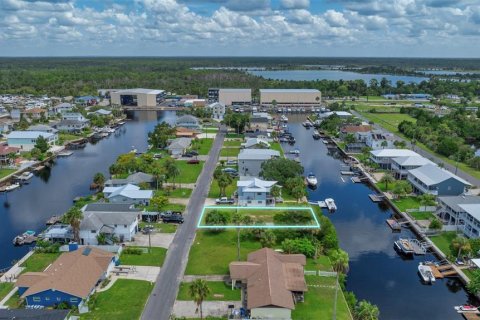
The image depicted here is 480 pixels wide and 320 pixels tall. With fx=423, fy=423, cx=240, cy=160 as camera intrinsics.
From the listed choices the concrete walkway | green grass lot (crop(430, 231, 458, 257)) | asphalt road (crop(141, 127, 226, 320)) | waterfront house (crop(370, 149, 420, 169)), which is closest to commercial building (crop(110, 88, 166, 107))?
asphalt road (crop(141, 127, 226, 320))

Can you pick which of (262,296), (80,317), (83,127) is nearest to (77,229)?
(80,317)

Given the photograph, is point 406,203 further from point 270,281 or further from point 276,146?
point 276,146

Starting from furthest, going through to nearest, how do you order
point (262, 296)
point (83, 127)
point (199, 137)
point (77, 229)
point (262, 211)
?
1. point (83, 127)
2. point (199, 137)
3. point (262, 211)
4. point (77, 229)
5. point (262, 296)

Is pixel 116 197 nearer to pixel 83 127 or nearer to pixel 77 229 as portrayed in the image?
pixel 77 229

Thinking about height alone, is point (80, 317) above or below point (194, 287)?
below

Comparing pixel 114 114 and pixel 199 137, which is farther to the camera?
pixel 114 114

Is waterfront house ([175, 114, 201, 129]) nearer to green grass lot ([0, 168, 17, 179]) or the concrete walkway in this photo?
green grass lot ([0, 168, 17, 179])

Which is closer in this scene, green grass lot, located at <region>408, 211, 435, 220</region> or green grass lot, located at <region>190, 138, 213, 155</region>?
green grass lot, located at <region>408, 211, 435, 220</region>
